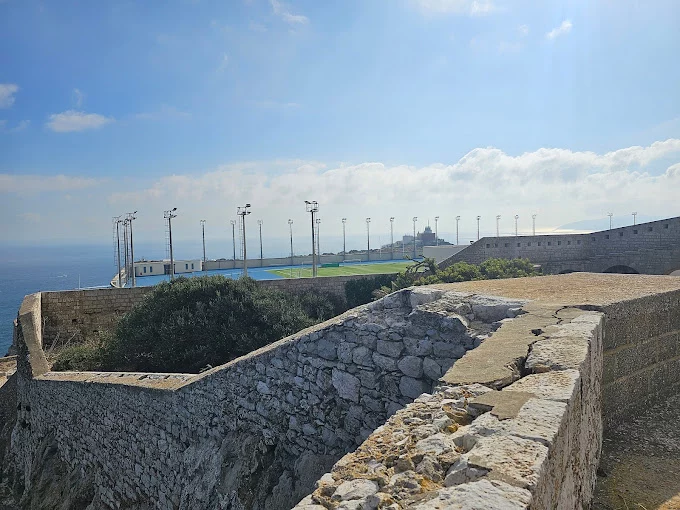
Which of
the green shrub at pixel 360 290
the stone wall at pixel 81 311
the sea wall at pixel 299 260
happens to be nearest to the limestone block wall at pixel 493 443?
the stone wall at pixel 81 311

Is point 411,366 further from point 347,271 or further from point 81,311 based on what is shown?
point 347,271

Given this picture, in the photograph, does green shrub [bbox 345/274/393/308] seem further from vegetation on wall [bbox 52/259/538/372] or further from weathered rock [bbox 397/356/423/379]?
weathered rock [bbox 397/356/423/379]

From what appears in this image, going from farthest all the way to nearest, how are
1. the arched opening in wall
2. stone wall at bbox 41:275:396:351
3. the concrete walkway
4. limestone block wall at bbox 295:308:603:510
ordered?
the arched opening in wall → stone wall at bbox 41:275:396:351 → the concrete walkway → limestone block wall at bbox 295:308:603:510

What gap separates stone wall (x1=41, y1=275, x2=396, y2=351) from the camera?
1686 centimetres

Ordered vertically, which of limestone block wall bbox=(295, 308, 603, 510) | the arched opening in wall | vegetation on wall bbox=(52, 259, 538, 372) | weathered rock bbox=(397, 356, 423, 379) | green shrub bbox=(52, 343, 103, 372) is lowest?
green shrub bbox=(52, 343, 103, 372)

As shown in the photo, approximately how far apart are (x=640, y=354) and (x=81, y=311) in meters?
18.6

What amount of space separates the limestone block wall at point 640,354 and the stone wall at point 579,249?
1852cm

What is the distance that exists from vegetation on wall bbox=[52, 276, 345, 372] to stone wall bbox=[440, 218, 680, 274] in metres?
11.8

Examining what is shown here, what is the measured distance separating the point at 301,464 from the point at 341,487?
3.25m

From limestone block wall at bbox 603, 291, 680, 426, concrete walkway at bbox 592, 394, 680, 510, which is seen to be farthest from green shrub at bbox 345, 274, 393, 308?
concrete walkway at bbox 592, 394, 680, 510

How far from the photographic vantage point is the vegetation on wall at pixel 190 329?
1285cm

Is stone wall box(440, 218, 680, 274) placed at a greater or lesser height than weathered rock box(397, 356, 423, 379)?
greater

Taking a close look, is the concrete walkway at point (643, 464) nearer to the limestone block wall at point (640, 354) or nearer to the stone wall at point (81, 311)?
the limestone block wall at point (640, 354)

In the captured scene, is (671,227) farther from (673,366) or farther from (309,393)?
(309,393)
